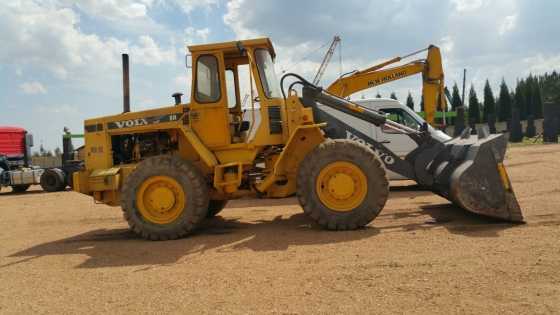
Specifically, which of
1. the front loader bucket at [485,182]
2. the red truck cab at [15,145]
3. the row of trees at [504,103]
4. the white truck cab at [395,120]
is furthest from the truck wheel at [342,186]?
the row of trees at [504,103]

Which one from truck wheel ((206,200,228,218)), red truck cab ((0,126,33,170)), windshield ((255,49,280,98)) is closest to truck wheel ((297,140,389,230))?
windshield ((255,49,280,98))

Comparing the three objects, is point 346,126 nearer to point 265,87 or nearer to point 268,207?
point 265,87

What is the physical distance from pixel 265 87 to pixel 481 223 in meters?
3.76

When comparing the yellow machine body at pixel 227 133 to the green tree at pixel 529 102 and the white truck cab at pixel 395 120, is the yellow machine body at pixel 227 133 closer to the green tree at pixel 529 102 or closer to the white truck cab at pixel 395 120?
the white truck cab at pixel 395 120

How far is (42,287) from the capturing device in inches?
193

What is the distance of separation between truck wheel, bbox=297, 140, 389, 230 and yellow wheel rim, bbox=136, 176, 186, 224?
1846mm

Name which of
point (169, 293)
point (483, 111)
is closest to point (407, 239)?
point (169, 293)

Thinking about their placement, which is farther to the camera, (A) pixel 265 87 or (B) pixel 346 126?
(B) pixel 346 126

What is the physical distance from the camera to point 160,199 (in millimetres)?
6969

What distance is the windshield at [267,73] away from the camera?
7218 mm

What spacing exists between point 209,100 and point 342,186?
2452mm

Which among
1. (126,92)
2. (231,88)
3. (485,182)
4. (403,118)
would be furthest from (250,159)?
(403,118)

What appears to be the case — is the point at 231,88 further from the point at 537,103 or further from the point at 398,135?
the point at 537,103

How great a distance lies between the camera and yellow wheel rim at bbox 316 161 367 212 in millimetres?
6660
